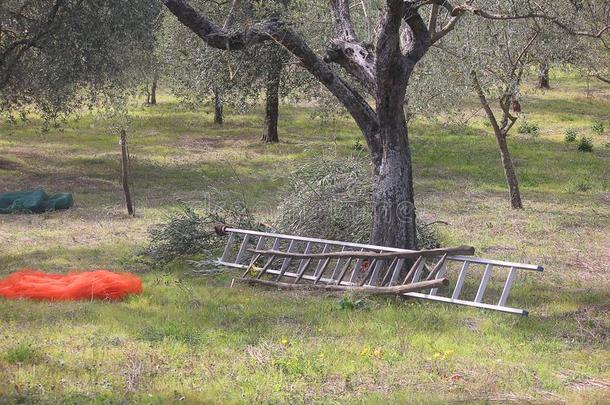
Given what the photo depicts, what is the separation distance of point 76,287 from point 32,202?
30.8 feet

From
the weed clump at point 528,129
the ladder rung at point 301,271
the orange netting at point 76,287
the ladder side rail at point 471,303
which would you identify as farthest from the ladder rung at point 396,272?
the weed clump at point 528,129

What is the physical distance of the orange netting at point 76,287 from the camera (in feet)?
33.1

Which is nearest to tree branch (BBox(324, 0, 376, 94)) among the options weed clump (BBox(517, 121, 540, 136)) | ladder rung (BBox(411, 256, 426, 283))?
ladder rung (BBox(411, 256, 426, 283))

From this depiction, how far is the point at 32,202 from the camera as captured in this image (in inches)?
741

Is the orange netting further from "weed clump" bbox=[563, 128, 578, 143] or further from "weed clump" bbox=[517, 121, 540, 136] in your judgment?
"weed clump" bbox=[517, 121, 540, 136]

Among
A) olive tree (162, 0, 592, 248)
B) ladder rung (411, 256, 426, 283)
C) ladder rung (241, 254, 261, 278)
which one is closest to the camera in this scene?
ladder rung (411, 256, 426, 283)

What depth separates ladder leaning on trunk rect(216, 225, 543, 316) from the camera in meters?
9.30

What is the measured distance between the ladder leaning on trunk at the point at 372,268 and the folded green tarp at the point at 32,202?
740 centimetres

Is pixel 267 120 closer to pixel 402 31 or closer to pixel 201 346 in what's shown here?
pixel 402 31

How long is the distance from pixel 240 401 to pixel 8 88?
56.3ft

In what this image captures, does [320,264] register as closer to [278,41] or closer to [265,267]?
[265,267]

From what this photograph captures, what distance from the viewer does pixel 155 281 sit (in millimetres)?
11422

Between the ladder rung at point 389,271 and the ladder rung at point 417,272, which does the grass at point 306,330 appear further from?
the ladder rung at point 389,271

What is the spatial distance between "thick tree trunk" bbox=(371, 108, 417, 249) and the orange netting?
128 inches
